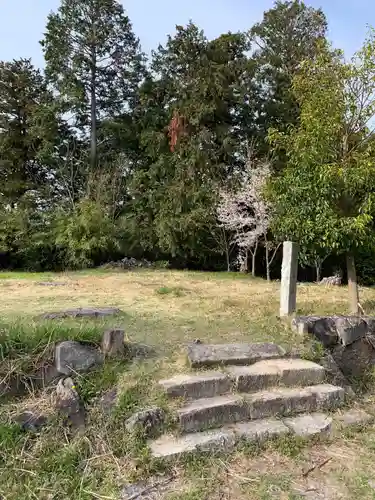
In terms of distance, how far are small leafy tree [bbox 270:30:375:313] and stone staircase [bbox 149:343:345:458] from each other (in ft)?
5.35

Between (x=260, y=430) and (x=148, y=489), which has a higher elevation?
(x=260, y=430)

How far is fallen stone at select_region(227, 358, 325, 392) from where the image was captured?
7.78ft

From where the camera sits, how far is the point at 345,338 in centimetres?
325

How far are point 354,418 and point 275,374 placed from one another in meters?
0.57

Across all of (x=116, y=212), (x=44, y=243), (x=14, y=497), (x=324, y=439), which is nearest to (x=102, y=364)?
(x=14, y=497)

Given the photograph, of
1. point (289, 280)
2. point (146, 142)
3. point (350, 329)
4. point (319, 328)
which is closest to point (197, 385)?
point (319, 328)

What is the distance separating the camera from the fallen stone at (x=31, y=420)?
1.97 m

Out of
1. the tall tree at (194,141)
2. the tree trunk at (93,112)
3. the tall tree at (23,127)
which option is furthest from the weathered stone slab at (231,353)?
the tree trunk at (93,112)

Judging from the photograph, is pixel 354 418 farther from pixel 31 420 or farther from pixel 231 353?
pixel 31 420

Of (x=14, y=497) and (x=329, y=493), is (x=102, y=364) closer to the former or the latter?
(x=14, y=497)

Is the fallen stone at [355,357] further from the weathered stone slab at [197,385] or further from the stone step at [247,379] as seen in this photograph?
the weathered stone slab at [197,385]

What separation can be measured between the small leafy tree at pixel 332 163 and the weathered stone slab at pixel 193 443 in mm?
2372

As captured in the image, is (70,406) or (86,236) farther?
(86,236)

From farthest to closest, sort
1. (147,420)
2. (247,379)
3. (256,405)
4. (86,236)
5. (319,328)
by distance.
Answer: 1. (86,236)
2. (319,328)
3. (247,379)
4. (256,405)
5. (147,420)
